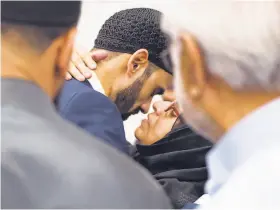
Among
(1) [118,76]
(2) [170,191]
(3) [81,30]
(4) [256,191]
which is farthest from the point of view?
(3) [81,30]

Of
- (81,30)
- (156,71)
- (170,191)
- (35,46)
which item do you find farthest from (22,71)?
(81,30)

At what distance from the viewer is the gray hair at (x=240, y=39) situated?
56cm

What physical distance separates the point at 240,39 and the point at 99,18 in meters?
0.79

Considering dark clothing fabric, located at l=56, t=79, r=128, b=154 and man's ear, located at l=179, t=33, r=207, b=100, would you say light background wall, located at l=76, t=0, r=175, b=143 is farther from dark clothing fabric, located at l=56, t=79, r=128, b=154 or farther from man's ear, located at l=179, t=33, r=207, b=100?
man's ear, located at l=179, t=33, r=207, b=100

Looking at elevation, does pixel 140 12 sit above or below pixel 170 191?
above

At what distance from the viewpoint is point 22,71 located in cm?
55

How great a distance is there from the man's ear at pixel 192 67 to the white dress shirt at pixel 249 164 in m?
0.05

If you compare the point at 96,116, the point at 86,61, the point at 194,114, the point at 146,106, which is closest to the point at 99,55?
the point at 86,61

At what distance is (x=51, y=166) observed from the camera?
53 cm

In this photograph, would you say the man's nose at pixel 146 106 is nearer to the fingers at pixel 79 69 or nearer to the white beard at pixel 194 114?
the fingers at pixel 79 69

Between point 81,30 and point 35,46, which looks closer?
point 35,46

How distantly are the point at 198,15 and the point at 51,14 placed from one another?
13cm

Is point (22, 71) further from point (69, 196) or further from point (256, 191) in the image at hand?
point (256, 191)

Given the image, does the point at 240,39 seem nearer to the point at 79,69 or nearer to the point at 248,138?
the point at 248,138
